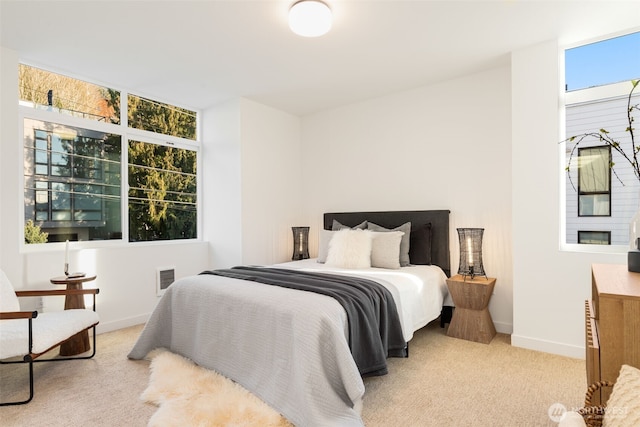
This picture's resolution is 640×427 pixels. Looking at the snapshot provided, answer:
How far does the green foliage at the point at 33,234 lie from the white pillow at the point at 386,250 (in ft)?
10.7

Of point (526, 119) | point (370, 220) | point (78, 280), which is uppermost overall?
point (526, 119)

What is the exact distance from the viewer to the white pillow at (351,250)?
11.4 ft

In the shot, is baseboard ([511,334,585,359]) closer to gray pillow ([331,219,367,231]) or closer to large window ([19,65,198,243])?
gray pillow ([331,219,367,231])

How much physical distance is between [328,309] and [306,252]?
266 cm

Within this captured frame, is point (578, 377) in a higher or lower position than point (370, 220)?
lower

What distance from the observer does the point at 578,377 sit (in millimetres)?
2455

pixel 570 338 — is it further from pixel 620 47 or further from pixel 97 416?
pixel 97 416

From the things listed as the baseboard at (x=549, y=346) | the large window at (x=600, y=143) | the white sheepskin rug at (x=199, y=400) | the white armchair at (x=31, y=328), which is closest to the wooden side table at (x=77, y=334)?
the white armchair at (x=31, y=328)

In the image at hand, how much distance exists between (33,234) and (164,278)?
134cm

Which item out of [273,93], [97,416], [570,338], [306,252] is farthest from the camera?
[306,252]

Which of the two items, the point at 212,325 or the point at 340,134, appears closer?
the point at 212,325

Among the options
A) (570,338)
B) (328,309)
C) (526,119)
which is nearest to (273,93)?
(526,119)

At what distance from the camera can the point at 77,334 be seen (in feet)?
9.50

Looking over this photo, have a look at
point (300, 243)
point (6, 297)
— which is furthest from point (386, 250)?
point (6, 297)
